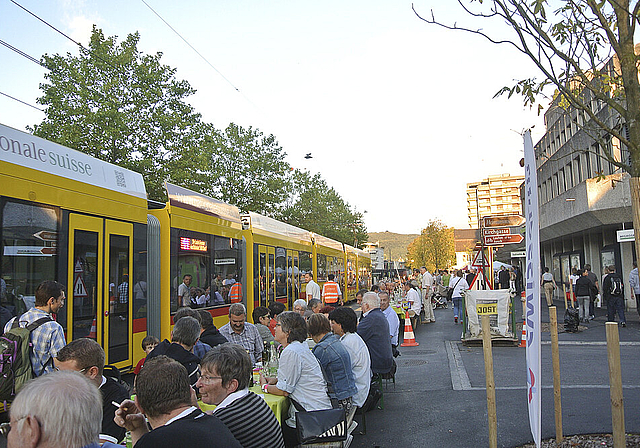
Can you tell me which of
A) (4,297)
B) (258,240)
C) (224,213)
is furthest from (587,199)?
(4,297)

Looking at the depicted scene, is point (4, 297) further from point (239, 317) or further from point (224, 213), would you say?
point (224, 213)

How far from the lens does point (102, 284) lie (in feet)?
27.9

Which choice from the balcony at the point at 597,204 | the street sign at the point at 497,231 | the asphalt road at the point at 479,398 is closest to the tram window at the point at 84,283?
the asphalt road at the point at 479,398

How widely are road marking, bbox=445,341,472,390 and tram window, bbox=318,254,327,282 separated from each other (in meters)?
12.2

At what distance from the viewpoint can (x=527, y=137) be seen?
14.3ft

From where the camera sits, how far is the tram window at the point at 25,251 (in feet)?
21.4

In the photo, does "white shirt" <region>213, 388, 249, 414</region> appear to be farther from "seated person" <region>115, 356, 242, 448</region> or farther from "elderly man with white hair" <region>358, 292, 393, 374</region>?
"elderly man with white hair" <region>358, 292, 393, 374</region>

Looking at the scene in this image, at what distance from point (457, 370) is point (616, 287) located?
27.8ft

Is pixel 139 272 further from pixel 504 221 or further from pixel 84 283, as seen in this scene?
pixel 504 221

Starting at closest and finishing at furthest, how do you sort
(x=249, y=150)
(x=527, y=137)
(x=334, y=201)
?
(x=527, y=137)
(x=249, y=150)
(x=334, y=201)

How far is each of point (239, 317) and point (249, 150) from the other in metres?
32.0

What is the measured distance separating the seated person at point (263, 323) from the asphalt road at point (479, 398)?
1.94m

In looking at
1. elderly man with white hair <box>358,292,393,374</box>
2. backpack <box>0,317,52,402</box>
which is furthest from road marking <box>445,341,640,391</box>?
backpack <box>0,317,52,402</box>

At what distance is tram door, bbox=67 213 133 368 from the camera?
308 inches
